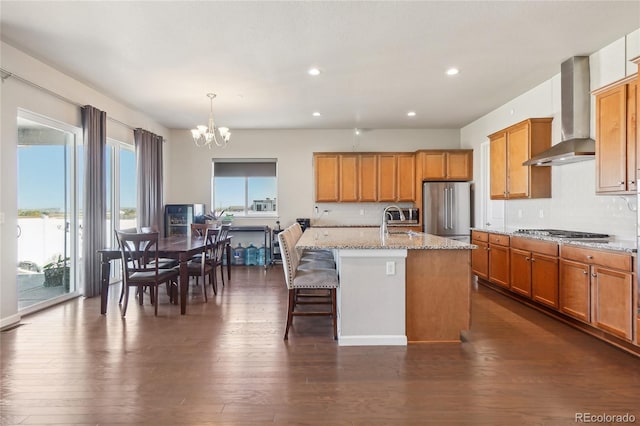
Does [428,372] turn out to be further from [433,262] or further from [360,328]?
[433,262]

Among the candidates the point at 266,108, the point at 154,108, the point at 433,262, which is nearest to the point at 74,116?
the point at 154,108

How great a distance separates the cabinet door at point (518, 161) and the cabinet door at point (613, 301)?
1.65 metres

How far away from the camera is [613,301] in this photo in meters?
2.77

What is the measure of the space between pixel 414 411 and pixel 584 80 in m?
3.92

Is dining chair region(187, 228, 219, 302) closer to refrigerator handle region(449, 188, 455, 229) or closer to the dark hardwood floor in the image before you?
the dark hardwood floor

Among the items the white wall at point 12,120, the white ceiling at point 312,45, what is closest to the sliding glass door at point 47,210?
the white wall at point 12,120

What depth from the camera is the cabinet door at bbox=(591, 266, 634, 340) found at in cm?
263

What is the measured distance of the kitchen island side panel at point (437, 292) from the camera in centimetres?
290

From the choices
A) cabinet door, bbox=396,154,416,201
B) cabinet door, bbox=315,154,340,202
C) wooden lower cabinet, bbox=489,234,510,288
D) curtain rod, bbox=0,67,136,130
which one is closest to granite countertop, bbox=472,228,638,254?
wooden lower cabinet, bbox=489,234,510,288

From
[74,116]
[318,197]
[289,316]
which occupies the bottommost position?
[289,316]

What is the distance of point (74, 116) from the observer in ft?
14.2

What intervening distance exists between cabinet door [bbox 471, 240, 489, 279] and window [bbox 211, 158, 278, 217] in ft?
13.3

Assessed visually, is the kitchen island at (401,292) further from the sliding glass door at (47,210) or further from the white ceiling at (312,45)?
the sliding glass door at (47,210)

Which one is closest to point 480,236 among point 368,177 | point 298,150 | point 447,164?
point 447,164
